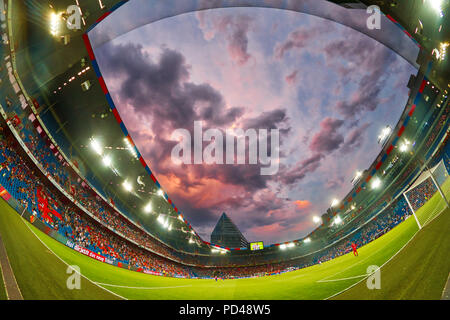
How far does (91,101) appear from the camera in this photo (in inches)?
611

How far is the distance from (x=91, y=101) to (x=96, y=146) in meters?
5.22

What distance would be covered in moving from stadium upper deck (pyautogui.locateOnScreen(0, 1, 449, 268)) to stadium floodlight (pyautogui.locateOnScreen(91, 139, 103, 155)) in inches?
21.0

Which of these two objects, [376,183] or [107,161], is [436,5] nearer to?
[376,183]

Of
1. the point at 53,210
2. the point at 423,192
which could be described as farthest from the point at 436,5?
the point at 53,210

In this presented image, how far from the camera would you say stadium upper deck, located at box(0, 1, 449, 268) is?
11594mm

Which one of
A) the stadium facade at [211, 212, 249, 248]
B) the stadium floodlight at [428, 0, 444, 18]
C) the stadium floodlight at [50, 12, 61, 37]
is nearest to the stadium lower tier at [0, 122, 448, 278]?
the stadium floodlight at [50, 12, 61, 37]

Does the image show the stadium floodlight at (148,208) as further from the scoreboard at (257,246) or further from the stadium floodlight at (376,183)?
the stadium floodlight at (376,183)

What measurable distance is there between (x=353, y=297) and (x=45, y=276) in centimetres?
948

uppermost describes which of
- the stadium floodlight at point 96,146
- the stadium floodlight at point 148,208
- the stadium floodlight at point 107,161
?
the stadium floodlight at point 96,146

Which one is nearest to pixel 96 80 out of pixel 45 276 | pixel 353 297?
pixel 45 276

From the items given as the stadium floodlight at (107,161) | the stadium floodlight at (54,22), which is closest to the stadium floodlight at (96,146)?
the stadium floodlight at (107,161)

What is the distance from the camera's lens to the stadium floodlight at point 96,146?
18172 millimetres

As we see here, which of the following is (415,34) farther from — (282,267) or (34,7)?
(282,267)

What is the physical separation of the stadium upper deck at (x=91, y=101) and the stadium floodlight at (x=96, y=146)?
21.0 inches
